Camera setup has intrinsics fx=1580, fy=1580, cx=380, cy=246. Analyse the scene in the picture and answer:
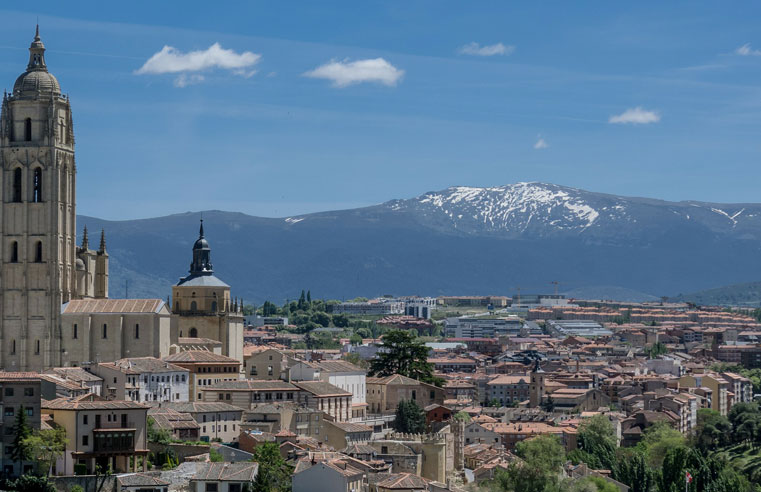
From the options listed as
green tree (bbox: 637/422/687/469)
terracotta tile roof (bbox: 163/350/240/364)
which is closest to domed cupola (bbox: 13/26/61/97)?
terracotta tile roof (bbox: 163/350/240/364)

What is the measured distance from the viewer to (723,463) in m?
96.2

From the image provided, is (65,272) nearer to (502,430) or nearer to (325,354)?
(502,430)

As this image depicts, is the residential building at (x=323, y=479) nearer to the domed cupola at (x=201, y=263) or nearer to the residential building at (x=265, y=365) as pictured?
the residential building at (x=265, y=365)

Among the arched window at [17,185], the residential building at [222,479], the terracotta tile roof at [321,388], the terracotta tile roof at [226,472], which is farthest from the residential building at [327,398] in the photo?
the arched window at [17,185]

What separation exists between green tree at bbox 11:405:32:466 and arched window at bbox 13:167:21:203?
29.1 m

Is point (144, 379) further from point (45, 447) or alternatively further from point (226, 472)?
point (45, 447)

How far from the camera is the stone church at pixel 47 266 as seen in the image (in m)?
84.4

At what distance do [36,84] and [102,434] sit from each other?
106 ft

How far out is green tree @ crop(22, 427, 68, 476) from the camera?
5841 cm

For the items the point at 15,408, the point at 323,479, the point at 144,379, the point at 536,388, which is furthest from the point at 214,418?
the point at 536,388

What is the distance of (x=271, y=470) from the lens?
61.9 meters

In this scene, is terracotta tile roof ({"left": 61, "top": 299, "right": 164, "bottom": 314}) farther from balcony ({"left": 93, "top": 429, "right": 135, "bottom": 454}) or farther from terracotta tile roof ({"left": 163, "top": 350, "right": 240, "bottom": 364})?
balcony ({"left": 93, "top": 429, "right": 135, "bottom": 454})

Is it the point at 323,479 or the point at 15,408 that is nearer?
the point at 15,408

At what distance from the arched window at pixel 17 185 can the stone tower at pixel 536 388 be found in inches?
2327
